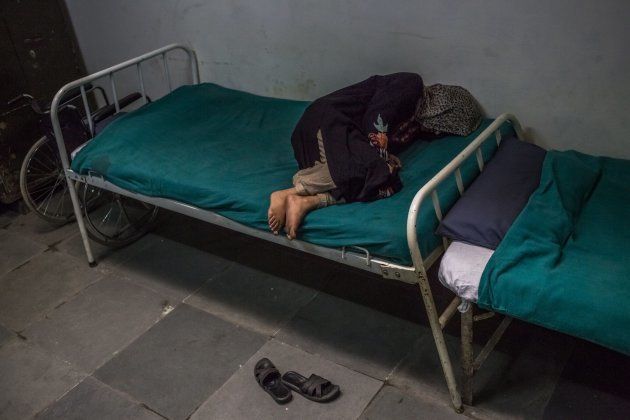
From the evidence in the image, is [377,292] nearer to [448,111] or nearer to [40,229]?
[448,111]

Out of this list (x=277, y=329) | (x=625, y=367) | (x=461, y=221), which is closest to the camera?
(x=461, y=221)

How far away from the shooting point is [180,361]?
247 centimetres

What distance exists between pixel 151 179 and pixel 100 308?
73 centimetres

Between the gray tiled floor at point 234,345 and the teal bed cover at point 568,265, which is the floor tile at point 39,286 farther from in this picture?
the teal bed cover at point 568,265

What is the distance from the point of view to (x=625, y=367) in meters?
2.18

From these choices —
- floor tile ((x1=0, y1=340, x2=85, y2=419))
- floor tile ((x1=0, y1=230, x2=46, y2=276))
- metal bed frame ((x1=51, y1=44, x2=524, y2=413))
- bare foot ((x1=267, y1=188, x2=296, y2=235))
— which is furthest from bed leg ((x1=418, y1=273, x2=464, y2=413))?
floor tile ((x1=0, y1=230, x2=46, y2=276))

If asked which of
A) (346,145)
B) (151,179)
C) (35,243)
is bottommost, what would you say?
(35,243)

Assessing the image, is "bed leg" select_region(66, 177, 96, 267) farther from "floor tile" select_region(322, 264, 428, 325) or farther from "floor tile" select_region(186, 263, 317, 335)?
"floor tile" select_region(322, 264, 428, 325)

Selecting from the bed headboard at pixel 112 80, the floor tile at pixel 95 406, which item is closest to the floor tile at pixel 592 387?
the floor tile at pixel 95 406

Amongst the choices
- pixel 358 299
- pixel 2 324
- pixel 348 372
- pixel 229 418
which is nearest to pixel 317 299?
pixel 358 299

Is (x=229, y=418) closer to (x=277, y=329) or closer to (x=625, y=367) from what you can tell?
(x=277, y=329)

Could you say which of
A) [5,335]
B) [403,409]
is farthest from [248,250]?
[403,409]

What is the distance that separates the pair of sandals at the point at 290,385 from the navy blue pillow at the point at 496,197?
739 millimetres

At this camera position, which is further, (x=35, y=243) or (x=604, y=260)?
(x=35, y=243)
